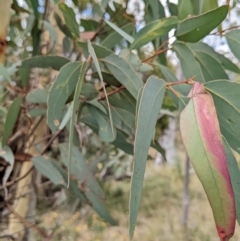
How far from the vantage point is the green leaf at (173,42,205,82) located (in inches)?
23.8

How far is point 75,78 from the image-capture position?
21.3 inches

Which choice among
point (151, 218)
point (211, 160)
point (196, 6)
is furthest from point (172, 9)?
point (151, 218)

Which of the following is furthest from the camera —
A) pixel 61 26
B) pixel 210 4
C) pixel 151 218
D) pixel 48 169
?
pixel 151 218

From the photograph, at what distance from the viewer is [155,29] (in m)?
0.55

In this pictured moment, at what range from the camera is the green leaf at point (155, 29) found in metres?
0.54

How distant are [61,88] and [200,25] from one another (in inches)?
8.5

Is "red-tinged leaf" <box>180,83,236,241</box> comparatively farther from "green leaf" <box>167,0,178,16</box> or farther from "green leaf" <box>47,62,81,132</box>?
"green leaf" <box>167,0,178,16</box>

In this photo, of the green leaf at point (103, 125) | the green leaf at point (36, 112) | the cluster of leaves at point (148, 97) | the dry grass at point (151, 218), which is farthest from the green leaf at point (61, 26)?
the dry grass at point (151, 218)

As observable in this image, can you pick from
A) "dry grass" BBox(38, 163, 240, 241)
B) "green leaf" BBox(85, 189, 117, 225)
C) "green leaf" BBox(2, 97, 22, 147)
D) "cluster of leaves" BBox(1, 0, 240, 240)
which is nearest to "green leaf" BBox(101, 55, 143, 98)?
"cluster of leaves" BBox(1, 0, 240, 240)

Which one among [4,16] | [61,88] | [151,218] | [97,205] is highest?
[4,16]

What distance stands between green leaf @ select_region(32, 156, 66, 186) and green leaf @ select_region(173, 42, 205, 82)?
13.2 inches

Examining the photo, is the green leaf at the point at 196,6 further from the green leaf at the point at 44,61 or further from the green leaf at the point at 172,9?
the green leaf at the point at 44,61

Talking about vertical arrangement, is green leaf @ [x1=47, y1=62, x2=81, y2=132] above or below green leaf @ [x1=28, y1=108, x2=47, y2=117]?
above

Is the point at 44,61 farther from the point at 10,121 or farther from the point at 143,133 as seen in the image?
the point at 143,133
